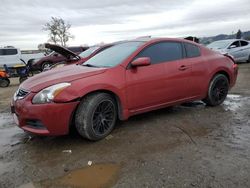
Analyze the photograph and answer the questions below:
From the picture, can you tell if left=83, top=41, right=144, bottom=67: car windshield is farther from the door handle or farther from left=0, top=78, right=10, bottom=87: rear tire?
left=0, top=78, right=10, bottom=87: rear tire

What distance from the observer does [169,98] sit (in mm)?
4801

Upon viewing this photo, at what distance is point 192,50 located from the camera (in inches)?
207

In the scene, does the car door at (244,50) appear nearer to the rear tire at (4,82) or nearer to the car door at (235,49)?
the car door at (235,49)

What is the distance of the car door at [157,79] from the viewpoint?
4.29m

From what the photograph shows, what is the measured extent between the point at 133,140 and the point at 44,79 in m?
1.64

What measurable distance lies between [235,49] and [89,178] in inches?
555

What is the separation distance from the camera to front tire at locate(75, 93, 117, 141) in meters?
3.74

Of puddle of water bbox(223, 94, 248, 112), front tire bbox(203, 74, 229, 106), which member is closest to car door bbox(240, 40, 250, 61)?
puddle of water bbox(223, 94, 248, 112)

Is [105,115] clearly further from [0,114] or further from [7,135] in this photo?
[0,114]

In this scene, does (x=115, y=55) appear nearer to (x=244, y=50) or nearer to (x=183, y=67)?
(x=183, y=67)

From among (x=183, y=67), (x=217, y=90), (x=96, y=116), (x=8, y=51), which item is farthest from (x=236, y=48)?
(x=8, y=51)

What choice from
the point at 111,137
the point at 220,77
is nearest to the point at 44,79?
the point at 111,137

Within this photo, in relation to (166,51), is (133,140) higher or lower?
lower

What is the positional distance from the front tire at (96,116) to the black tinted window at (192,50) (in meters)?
1.99
